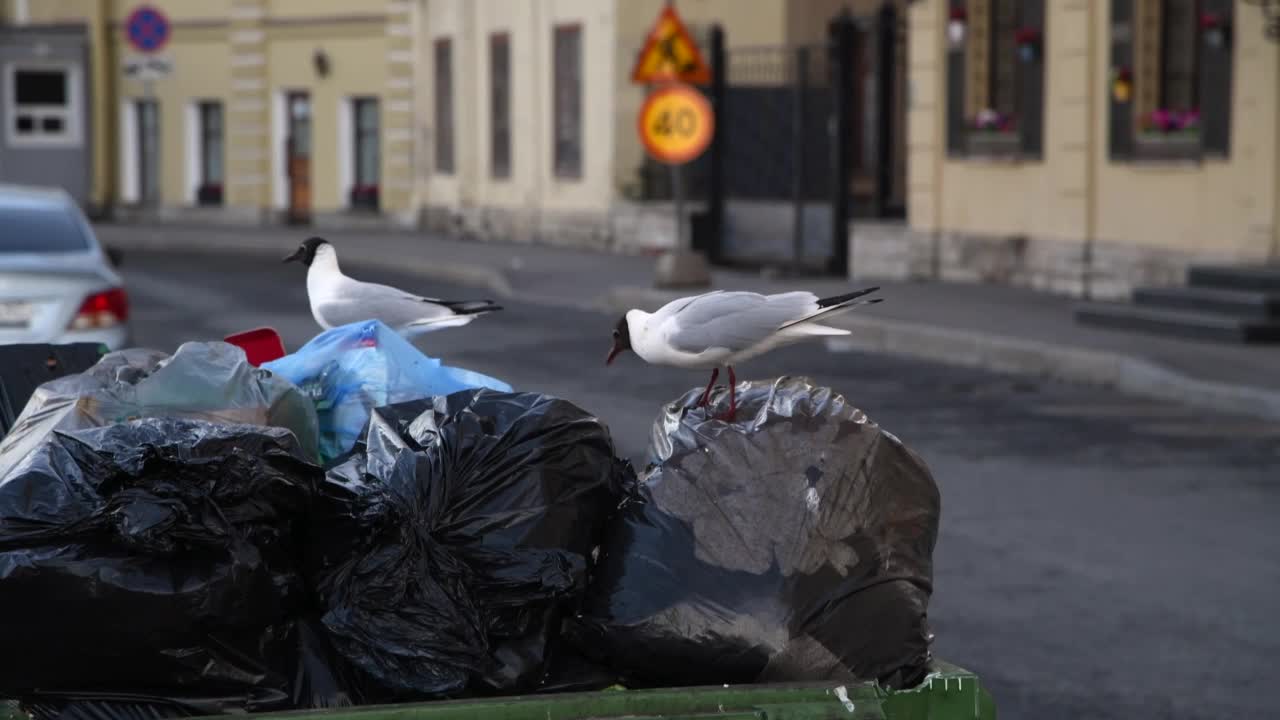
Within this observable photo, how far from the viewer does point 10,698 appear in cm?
336

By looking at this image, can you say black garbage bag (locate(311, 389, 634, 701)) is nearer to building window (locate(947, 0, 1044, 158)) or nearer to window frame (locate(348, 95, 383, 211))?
building window (locate(947, 0, 1044, 158))

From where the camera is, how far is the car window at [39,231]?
12.4 metres

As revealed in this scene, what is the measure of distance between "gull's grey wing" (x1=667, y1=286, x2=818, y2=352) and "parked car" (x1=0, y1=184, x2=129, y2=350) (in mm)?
7102

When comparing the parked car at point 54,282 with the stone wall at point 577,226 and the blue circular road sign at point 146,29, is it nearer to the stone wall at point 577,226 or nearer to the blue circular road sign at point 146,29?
the stone wall at point 577,226

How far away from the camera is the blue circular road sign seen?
31.3 meters

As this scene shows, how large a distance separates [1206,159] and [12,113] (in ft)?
111

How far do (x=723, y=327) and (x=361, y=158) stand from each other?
37721 mm

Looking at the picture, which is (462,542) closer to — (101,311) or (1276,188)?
(101,311)

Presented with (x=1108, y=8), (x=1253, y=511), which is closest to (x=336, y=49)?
(x=1108, y=8)

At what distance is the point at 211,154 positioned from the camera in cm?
4441

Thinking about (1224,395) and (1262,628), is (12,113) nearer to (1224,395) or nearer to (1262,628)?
(1224,395)

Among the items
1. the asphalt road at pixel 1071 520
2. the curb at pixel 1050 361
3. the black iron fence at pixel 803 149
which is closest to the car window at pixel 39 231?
the asphalt road at pixel 1071 520

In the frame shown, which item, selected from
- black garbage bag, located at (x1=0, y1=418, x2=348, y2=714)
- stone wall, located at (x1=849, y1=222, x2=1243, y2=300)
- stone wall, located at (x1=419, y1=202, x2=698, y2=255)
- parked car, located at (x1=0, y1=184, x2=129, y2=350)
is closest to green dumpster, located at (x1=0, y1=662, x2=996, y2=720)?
black garbage bag, located at (x1=0, y1=418, x2=348, y2=714)

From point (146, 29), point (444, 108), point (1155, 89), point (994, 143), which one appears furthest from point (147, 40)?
point (1155, 89)
